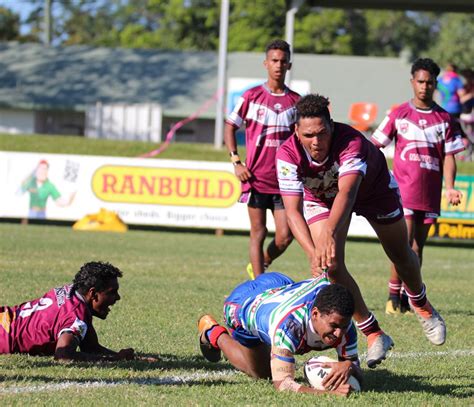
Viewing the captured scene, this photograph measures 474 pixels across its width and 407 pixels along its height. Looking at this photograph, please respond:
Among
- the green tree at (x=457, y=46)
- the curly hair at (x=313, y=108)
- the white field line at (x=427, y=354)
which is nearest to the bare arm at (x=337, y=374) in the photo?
the curly hair at (x=313, y=108)

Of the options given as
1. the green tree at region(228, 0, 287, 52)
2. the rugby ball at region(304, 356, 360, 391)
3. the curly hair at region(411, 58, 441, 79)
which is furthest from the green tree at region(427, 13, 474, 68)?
the rugby ball at region(304, 356, 360, 391)

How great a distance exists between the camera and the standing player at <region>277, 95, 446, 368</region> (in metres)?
6.32

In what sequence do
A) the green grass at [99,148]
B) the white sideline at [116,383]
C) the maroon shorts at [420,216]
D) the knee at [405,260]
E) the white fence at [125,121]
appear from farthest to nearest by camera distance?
the white fence at [125,121] → the green grass at [99,148] → the maroon shorts at [420,216] → the knee at [405,260] → the white sideline at [116,383]

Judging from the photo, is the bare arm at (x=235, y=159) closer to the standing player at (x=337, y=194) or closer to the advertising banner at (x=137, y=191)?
the standing player at (x=337, y=194)

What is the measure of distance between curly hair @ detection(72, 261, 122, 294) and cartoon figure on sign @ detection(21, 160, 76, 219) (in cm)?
1361

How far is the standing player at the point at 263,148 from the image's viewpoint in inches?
384

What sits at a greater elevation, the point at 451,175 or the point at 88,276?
the point at 451,175

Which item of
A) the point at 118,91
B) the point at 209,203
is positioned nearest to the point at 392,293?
the point at 209,203

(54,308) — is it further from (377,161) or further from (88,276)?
(377,161)

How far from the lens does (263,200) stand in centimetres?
984

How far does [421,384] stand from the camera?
6.46m

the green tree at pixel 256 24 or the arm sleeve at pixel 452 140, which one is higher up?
the green tree at pixel 256 24

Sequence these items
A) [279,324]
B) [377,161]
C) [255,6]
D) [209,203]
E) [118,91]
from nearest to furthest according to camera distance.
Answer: [279,324]
[377,161]
[209,203]
[118,91]
[255,6]

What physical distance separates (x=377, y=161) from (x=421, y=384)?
150 centimetres
